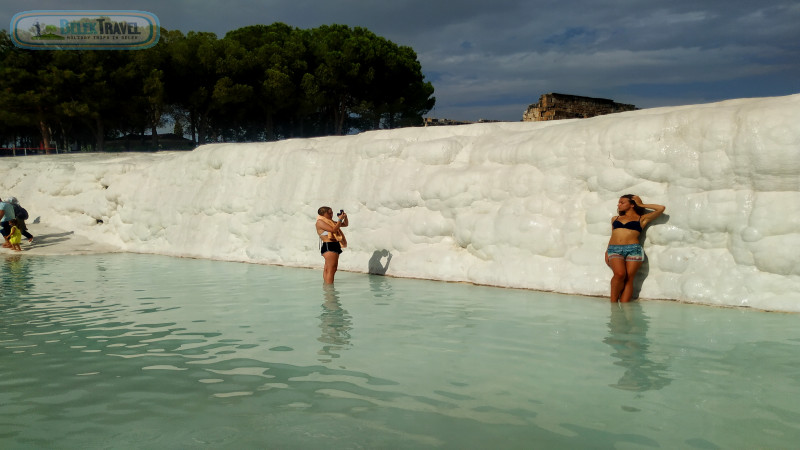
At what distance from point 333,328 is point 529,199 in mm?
3982

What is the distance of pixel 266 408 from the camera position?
3.38 m

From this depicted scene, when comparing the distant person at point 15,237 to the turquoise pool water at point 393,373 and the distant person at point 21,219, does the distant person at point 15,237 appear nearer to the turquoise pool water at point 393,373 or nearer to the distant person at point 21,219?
the distant person at point 21,219

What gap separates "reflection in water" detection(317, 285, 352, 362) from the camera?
464 centimetres

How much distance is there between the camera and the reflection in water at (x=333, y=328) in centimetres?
464

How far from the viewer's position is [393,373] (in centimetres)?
406

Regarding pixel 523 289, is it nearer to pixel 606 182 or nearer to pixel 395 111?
pixel 606 182

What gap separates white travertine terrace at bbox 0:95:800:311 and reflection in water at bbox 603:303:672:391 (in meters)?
1.18

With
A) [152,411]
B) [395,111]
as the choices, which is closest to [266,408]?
[152,411]

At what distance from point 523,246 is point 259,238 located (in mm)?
5896

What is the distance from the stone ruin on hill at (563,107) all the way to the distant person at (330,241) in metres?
8.11

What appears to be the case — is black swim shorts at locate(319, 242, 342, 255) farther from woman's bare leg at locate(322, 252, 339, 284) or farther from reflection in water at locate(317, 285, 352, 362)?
reflection in water at locate(317, 285, 352, 362)

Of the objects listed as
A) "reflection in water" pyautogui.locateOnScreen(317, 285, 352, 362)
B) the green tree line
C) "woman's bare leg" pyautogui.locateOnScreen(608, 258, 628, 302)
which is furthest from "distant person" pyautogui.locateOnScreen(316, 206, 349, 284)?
the green tree line

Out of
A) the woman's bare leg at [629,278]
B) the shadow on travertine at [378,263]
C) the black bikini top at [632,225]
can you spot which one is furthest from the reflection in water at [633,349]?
the shadow on travertine at [378,263]

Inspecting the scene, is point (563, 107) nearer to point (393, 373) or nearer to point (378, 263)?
point (378, 263)
